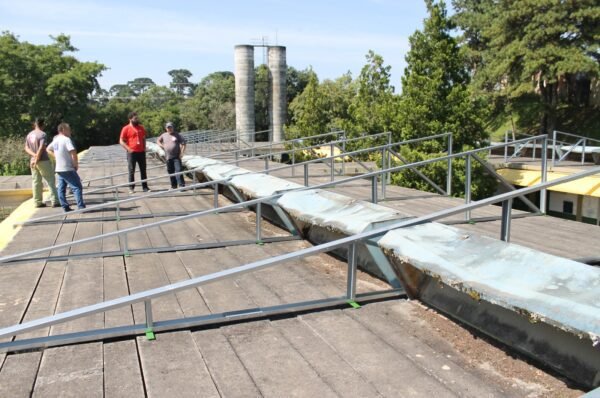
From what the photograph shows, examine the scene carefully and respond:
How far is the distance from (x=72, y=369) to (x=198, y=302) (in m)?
1.17

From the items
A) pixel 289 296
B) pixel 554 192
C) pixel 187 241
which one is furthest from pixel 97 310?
pixel 554 192

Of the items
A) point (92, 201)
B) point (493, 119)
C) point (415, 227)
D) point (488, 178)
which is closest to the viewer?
point (415, 227)

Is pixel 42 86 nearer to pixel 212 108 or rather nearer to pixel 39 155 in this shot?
pixel 212 108

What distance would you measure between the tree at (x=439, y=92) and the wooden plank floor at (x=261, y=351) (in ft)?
35.5

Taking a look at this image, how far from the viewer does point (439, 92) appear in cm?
1456

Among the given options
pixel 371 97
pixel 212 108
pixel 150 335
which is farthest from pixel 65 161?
pixel 212 108

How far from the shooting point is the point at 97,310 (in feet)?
8.77

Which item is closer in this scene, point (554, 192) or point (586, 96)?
point (554, 192)

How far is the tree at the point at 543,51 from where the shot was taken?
71.1 feet

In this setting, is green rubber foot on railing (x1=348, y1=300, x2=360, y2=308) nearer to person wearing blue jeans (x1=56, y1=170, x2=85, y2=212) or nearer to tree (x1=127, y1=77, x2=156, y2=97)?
person wearing blue jeans (x1=56, y1=170, x2=85, y2=212)

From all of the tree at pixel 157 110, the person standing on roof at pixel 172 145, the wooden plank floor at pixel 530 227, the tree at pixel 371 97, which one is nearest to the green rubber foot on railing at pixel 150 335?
the wooden plank floor at pixel 530 227

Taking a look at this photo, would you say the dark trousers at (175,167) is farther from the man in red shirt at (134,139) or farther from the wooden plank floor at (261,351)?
the wooden plank floor at (261,351)

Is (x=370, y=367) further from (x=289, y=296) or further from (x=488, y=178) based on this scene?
(x=488, y=178)

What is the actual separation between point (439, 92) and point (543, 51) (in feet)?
34.2
